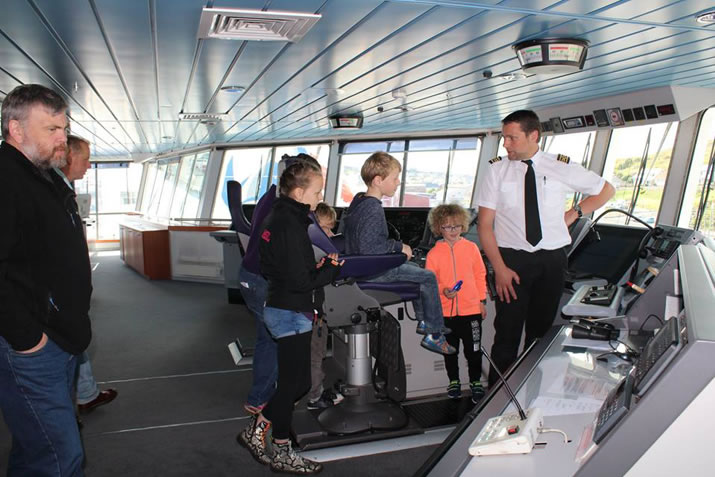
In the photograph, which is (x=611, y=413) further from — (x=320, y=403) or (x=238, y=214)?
(x=238, y=214)

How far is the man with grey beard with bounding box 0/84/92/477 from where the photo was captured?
1.60 metres

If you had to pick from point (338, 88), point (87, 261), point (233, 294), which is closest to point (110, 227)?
point (233, 294)

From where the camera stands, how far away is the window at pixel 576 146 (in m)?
7.75

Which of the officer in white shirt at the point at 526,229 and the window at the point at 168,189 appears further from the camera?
the window at the point at 168,189

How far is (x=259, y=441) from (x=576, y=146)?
658cm

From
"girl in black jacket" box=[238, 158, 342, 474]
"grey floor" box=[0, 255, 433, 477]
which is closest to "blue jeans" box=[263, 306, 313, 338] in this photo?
"girl in black jacket" box=[238, 158, 342, 474]

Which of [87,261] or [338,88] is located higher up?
[338,88]

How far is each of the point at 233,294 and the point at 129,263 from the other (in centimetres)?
489

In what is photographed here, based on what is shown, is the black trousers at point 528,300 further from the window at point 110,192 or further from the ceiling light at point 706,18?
the window at point 110,192

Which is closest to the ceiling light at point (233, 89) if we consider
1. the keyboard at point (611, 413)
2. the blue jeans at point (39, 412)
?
the blue jeans at point (39, 412)

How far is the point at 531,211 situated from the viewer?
270cm

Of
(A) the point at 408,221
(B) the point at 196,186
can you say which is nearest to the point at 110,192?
(B) the point at 196,186

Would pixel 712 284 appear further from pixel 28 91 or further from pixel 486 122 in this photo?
pixel 486 122

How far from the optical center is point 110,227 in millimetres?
17016
